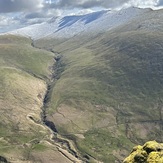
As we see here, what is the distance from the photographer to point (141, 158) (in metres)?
51.3

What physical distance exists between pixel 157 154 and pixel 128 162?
16.7 ft

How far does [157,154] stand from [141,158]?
2693 mm

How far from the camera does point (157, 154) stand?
49.8 meters

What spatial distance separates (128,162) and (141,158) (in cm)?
240

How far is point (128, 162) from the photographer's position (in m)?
52.8
